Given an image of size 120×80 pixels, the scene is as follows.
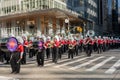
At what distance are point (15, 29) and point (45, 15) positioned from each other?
9.10m

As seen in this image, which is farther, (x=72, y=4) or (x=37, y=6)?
(x=72, y=4)

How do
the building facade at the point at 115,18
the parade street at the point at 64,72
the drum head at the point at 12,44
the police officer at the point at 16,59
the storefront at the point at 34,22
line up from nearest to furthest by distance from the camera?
the parade street at the point at 64,72 < the police officer at the point at 16,59 < the drum head at the point at 12,44 < the storefront at the point at 34,22 < the building facade at the point at 115,18

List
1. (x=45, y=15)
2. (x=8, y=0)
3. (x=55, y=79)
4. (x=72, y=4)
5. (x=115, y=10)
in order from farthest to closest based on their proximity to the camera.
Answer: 1. (x=115, y=10)
2. (x=72, y=4)
3. (x=8, y=0)
4. (x=45, y=15)
5. (x=55, y=79)

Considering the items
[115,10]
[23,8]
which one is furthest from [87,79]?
[115,10]

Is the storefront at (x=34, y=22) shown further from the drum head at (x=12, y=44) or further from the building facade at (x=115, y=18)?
the building facade at (x=115, y=18)

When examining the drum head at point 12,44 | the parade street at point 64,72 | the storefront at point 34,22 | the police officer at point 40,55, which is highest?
the storefront at point 34,22

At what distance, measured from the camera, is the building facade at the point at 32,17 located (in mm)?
65750

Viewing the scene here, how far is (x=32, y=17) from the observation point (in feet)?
223

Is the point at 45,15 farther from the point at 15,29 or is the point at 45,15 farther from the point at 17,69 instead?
the point at 17,69

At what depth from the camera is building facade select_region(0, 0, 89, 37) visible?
65750mm

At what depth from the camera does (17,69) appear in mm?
16562

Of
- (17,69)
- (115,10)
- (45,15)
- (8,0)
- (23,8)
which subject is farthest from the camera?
(115,10)

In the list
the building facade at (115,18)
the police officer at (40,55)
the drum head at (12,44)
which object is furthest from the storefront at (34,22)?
the building facade at (115,18)

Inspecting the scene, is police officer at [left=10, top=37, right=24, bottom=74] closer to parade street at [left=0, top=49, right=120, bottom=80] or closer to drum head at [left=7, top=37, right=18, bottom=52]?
drum head at [left=7, top=37, right=18, bottom=52]
